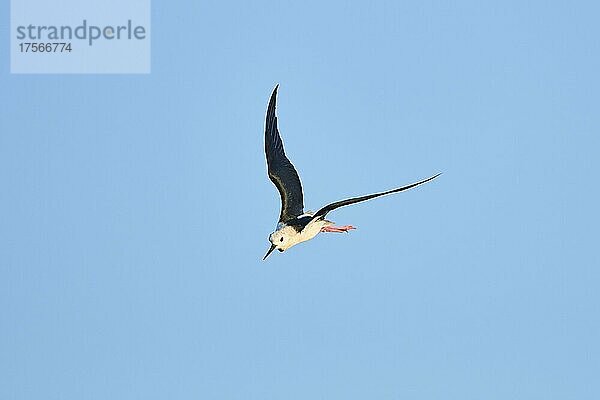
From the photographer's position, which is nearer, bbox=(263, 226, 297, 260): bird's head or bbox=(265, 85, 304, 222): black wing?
bbox=(263, 226, 297, 260): bird's head

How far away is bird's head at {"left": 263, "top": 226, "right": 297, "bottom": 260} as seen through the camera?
38.6 meters

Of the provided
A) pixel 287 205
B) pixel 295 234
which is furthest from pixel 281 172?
pixel 295 234

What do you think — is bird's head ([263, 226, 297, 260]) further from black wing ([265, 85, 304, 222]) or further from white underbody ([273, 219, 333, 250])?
black wing ([265, 85, 304, 222])

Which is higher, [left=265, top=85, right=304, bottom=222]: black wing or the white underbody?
[left=265, top=85, right=304, bottom=222]: black wing

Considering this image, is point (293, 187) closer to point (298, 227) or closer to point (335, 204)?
point (298, 227)

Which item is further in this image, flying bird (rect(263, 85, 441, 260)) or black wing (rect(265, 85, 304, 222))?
black wing (rect(265, 85, 304, 222))

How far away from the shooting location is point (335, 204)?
34.9 m

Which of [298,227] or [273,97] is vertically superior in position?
[273,97]

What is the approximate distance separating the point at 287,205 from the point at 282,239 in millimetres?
2863

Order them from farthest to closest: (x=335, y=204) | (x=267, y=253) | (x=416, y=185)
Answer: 1. (x=267, y=253)
2. (x=335, y=204)
3. (x=416, y=185)

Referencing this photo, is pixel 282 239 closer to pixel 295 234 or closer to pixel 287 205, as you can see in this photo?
pixel 295 234

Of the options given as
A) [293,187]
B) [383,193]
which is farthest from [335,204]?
[293,187]

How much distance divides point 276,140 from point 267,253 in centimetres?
525

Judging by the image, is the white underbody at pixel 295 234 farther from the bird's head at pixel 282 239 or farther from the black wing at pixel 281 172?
the black wing at pixel 281 172
